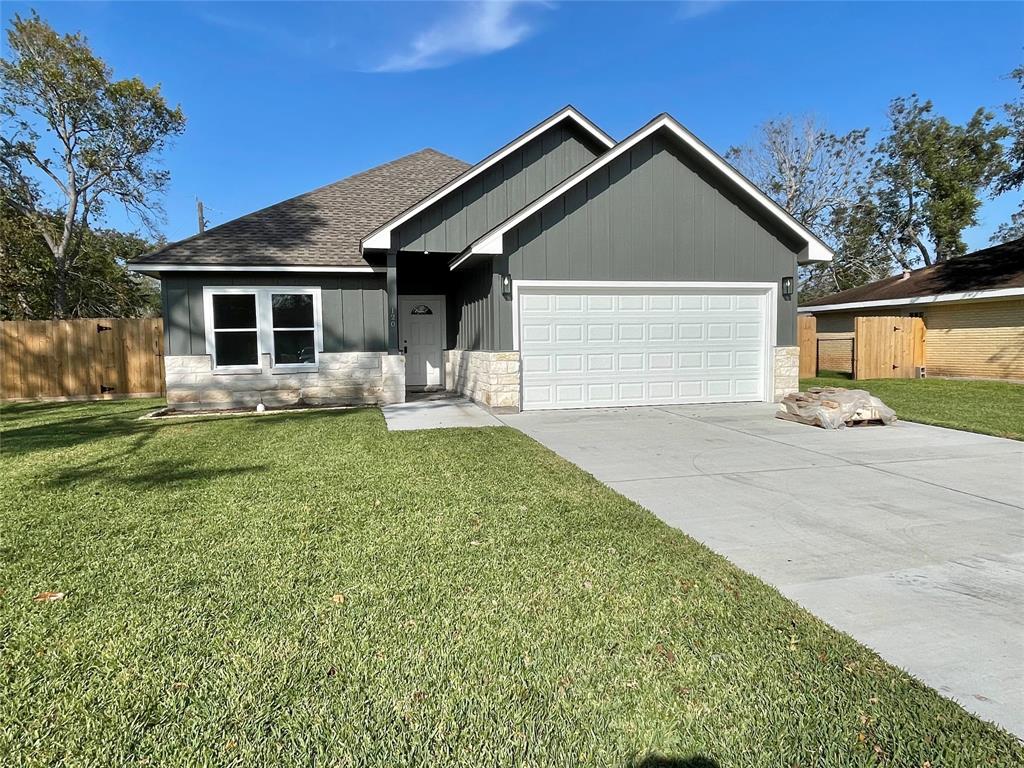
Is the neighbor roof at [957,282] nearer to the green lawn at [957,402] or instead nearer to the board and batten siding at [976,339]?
the board and batten siding at [976,339]

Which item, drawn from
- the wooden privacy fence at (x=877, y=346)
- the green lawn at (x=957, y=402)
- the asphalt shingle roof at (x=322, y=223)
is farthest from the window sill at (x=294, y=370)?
the wooden privacy fence at (x=877, y=346)

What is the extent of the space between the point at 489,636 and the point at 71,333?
51.0ft

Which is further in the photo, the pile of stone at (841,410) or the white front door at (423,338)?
the white front door at (423,338)

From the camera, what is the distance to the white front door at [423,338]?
46.6 feet

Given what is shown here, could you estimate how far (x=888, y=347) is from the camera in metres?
17.6

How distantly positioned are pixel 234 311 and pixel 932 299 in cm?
1967

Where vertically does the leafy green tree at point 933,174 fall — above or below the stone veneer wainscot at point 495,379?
above

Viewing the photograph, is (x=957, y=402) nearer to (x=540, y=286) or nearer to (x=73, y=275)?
(x=540, y=286)

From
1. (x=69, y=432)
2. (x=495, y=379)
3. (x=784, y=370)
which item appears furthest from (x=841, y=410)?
(x=69, y=432)

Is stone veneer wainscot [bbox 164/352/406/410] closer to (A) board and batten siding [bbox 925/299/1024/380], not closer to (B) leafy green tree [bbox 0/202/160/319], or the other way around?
(B) leafy green tree [bbox 0/202/160/319]

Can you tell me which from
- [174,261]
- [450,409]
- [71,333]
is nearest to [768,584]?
[450,409]

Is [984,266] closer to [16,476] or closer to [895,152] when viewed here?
[895,152]

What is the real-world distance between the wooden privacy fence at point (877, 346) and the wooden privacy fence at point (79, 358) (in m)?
18.7

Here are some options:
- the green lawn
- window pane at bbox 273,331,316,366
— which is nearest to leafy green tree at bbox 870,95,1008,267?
the green lawn
